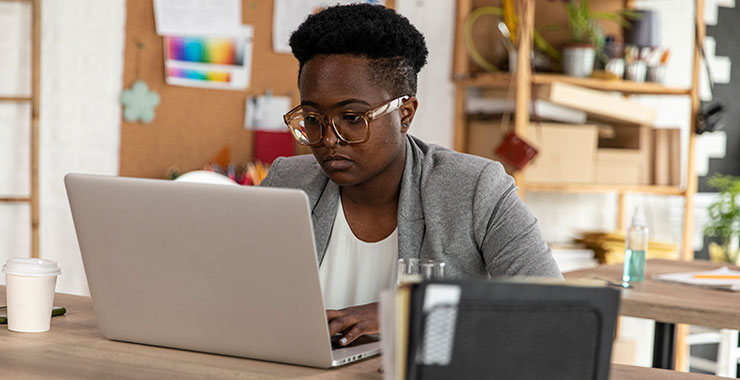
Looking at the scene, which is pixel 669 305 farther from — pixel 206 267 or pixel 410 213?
pixel 206 267

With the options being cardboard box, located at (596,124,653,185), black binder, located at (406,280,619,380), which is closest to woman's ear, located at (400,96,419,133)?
black binder, located at (406,280,619,380)

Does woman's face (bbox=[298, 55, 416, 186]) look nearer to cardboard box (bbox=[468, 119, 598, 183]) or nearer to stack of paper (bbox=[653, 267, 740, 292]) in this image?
stack of paper (bbox=[653, 267, 740, 292])

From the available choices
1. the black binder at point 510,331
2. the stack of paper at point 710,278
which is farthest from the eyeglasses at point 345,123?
the stack of paper at point 710,278

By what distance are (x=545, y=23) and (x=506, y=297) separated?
10.7ft

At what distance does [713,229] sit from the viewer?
13.3ft

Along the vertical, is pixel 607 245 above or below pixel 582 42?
below

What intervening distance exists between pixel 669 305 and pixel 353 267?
2.30ft

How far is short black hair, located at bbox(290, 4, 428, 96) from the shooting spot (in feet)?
4.99

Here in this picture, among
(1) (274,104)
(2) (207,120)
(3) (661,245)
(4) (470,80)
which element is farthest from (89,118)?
(3) (661,245)

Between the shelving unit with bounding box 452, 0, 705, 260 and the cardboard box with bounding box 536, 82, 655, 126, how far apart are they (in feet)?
0.19

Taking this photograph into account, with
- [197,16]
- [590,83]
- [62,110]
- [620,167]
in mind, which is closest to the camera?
[62,110]

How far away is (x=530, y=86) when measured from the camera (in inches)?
138

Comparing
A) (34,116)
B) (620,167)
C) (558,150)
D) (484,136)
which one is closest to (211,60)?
(34,116)

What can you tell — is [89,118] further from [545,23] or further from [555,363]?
[555,363]
